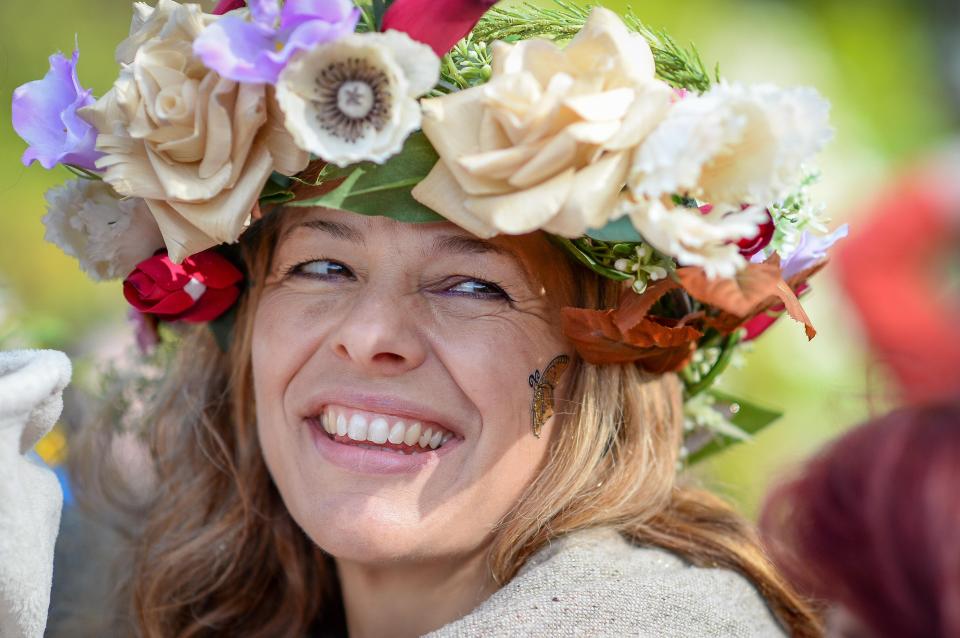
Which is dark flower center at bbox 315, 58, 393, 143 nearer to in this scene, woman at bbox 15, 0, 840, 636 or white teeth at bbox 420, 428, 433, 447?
woman at bbox 15, 0, 840, 636

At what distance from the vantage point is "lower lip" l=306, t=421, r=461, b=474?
2.07 meters

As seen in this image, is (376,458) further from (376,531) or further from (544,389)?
(544,389)

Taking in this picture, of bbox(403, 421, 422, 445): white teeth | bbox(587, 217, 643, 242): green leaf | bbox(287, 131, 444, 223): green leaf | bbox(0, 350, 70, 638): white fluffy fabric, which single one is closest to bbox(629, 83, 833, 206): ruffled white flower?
bbox(587, 217, 643, 242): green leaf

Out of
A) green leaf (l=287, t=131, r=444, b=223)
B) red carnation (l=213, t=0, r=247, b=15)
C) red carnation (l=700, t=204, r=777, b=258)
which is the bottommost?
green leaf (l=287, t=131, r=444, b=223)

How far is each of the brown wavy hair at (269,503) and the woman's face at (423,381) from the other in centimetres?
8

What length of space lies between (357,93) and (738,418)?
4.62 feet

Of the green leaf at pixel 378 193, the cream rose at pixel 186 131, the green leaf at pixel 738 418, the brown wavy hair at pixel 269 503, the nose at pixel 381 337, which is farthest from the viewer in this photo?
the green leaf at pixel 738 418

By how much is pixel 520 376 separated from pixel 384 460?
297 millimetres

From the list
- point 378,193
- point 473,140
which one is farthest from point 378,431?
point 473,140

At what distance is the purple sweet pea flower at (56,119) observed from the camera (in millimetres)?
1903

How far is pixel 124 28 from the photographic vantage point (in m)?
6.50

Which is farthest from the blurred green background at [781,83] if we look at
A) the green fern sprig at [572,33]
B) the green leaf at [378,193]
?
the green leaf at [378,193]

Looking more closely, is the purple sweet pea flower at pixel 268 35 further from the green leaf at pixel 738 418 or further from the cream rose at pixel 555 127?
the green leaf at pixel 738 418

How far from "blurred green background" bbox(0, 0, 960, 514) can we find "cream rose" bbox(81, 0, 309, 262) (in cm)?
200
